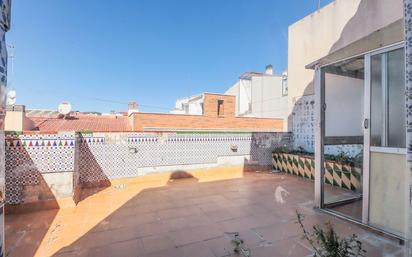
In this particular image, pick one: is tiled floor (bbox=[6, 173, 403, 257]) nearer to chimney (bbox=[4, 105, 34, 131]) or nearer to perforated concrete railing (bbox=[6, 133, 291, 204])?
perforated concrete railing (bbox=[6, 133, 291, 204])

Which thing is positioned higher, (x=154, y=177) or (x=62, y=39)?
(x=62, y=39)

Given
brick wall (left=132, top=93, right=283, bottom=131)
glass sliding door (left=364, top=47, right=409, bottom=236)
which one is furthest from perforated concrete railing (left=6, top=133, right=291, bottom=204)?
brick wall (left=132, top=93, right=283, bottom=131)

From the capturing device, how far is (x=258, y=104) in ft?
45.3

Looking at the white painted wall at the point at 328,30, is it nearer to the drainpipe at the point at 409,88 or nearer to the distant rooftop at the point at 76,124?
the drainpipe at the point at 409,88

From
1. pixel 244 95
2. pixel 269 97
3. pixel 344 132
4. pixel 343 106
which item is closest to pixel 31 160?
pixel 344 132

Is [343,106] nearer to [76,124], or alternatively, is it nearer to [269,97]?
[269,97]

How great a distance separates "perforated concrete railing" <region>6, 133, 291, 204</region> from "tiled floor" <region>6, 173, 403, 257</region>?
604 millimetres

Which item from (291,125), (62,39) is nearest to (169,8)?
(62,39)

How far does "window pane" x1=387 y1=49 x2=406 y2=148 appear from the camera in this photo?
2328mm

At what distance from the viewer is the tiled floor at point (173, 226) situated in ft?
7.04

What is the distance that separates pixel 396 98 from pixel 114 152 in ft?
16.3

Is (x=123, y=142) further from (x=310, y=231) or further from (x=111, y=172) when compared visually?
(x=310, y=231)

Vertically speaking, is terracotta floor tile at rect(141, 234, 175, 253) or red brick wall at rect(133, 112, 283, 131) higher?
red brick wall at rect(133, 112, 283, 131)

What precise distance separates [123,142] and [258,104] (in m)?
10.8
